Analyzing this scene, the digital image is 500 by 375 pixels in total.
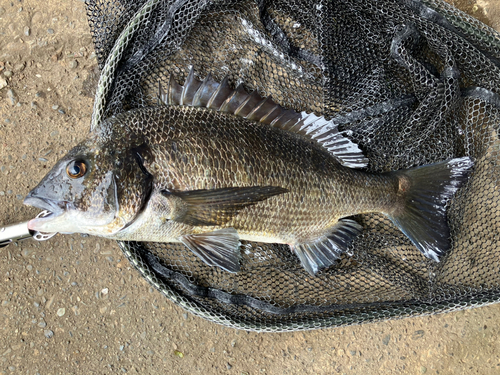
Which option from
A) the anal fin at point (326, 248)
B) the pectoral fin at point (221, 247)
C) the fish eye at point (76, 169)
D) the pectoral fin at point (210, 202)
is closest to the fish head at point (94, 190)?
the fish eye at point (76, 169)

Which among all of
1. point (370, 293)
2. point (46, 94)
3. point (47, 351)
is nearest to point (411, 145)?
point (370, 293)

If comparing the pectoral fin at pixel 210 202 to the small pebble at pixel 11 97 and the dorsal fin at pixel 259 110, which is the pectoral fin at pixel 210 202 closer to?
the dorsal fin at pixel 259 110

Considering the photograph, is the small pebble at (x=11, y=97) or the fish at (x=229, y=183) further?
the small pebble at (x=11, y=97)

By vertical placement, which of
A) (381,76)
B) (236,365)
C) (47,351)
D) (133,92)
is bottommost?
(47,351)

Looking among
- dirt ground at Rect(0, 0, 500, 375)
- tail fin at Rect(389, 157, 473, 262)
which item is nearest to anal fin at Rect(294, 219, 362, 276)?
tail fin at Rect(389, 157, 473, 262)

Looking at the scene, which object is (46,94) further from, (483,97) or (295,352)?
(483,97)

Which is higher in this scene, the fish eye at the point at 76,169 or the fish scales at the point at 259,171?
the fish scales at the point at 259,171

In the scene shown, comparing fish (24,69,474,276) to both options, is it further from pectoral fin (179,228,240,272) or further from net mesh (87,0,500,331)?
net mesh (87,0,500,331)
